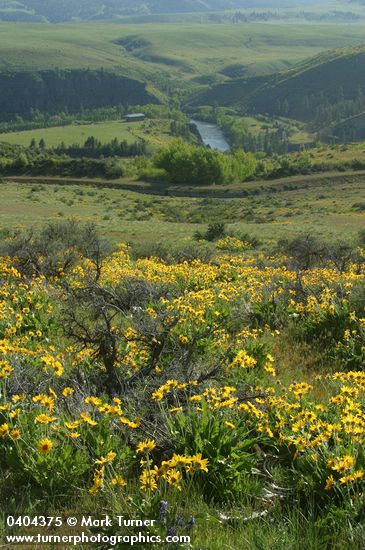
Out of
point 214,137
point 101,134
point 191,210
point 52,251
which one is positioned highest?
point 52,251

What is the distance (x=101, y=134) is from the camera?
6152 inches

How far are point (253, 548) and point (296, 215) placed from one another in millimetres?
40823

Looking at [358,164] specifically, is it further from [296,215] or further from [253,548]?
[253,548]

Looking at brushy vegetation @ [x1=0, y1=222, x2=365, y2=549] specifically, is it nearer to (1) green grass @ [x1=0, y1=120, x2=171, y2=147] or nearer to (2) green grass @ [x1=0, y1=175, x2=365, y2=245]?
(2) green grass @ [x1=0, y1=175, x2=365, y2=245]

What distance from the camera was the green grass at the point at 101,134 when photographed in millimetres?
146250

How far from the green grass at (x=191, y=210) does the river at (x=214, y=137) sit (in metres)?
90.8

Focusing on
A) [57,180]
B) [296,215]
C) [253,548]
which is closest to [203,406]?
[253,548]

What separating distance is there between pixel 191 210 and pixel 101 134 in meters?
112

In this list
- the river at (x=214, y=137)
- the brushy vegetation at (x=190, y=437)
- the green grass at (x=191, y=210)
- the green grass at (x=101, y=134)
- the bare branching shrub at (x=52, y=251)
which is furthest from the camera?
the river at (x=214, y=137)

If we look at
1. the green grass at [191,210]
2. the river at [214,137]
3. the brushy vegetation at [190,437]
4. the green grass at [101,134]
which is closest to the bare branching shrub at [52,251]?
the brushy vegetation at [190,437]

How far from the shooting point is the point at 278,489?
12.4 feet

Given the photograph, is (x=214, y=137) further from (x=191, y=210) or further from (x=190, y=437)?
(x=190, y=437)

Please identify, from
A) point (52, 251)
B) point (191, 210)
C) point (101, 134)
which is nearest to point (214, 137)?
point (101, 134)

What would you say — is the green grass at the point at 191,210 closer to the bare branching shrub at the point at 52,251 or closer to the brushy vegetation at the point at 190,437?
the bare branching shrub at the point at 52,251
